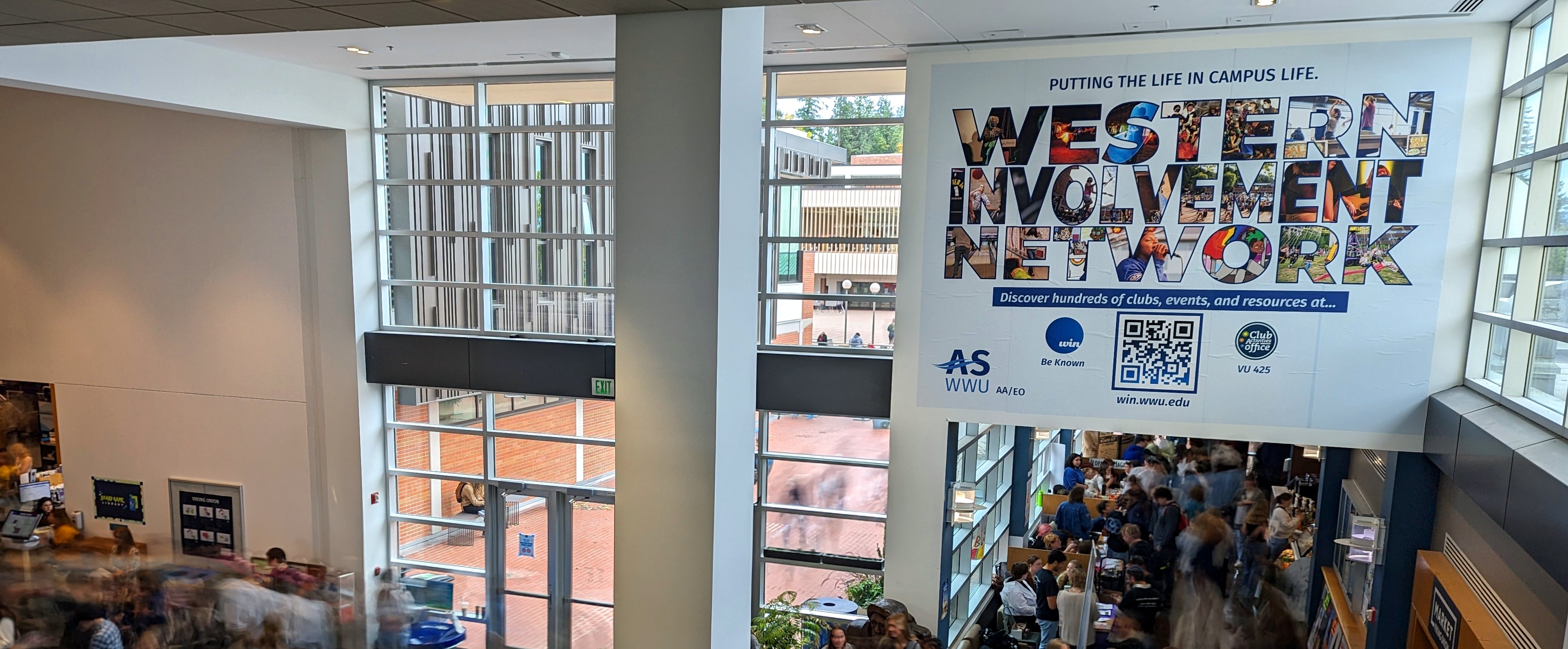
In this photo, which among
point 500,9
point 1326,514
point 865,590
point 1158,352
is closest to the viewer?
point 500,9

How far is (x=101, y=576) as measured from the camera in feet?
19.6

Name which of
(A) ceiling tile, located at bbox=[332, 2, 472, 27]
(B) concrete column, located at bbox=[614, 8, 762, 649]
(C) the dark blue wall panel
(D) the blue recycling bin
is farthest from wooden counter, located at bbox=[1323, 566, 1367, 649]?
(A) ceiling tile, located at bbox=[332, 2, 472, 27]

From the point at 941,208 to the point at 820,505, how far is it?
314 cm

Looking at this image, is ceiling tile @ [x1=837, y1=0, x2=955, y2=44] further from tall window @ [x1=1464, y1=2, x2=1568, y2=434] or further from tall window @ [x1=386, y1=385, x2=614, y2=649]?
tall window @ [x1=386, y1=385, x2=614, y2=649]

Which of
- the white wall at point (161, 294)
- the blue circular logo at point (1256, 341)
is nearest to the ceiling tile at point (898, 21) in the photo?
the blue circular logo at point (1256, 341)

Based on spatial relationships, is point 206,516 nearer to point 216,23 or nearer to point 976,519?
point 216,23

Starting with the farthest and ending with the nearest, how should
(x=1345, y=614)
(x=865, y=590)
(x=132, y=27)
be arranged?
(x=865, y=590) → (x=1345, y=614) → (x=132, y=27)

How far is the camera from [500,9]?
3.26m

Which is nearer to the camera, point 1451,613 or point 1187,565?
point 1451,613

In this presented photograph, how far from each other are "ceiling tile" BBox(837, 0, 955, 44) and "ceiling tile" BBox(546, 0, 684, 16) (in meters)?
2.80

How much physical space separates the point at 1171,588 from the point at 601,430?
5.98 meters

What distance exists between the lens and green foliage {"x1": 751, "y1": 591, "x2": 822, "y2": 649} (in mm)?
7867

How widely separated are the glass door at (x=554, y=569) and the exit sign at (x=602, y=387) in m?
1.22

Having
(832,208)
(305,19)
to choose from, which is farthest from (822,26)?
(305,19)
